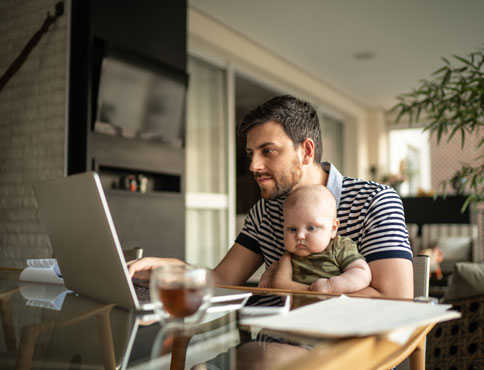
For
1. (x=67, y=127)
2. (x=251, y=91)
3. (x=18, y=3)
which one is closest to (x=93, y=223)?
(x=67, y=127)

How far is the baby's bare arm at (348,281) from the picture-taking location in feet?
3.77

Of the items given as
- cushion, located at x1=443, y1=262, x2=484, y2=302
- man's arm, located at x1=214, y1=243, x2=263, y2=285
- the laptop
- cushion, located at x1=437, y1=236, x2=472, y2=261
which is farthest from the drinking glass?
cushion, located at x1=437, y1=236, x2=472, y2=261

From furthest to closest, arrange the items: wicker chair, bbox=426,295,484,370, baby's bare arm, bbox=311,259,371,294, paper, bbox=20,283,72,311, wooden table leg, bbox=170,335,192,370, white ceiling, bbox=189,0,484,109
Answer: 1. white ceiling, bbox=189,0,484,109
2. wicker chair, bbox=426,295,484,370
3. baby's bare arm, bbox=311,259,371,294
4. paper, bbox=20,283,72,311
5. wooden table leg, bbox=170,335,192,370

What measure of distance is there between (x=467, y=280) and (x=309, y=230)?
0.88 meters

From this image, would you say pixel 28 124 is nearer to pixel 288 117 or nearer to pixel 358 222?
pixel 288 117

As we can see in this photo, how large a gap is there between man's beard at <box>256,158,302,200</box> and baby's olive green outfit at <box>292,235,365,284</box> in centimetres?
27

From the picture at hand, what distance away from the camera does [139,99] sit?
3.24 meters

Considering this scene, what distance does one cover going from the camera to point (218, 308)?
2.82 feet

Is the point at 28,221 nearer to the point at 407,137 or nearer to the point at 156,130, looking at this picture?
the point at 156,130

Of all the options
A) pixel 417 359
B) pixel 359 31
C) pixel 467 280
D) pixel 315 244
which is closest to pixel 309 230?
pixel 315 244

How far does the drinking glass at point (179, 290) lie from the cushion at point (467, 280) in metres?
1.47

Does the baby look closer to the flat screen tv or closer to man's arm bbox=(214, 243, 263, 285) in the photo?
man's arm bbox=(214, 243, 263, 285)

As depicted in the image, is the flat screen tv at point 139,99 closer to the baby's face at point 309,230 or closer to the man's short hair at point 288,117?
the man's short hair at point 288,117

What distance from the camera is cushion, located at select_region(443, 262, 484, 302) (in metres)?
1.80
